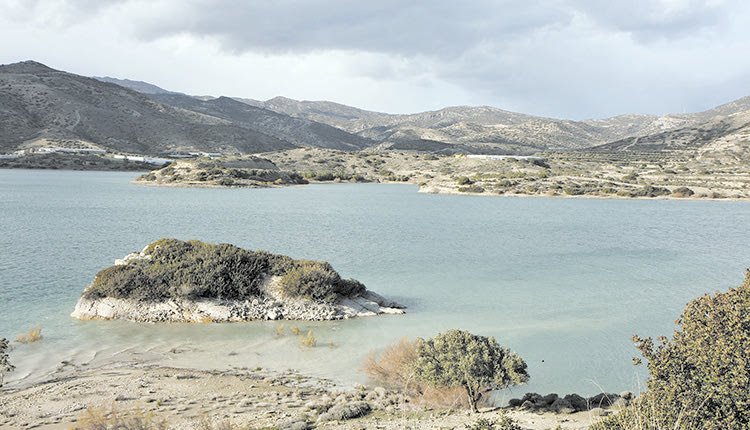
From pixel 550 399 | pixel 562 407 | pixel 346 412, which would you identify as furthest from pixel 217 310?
pixel 562 407

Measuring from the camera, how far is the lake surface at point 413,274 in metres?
12.7

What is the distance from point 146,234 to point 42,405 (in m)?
22.1

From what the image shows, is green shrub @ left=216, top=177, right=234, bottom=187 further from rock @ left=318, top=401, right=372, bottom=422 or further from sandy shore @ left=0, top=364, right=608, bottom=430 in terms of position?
rock @ left=318, top=401, right=372, bottom=422

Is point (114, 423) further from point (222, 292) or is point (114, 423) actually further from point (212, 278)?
point (212, 278)

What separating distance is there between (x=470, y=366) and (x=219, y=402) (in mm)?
4943

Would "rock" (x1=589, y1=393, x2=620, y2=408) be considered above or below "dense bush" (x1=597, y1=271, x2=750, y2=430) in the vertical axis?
below

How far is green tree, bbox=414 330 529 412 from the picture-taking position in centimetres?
922

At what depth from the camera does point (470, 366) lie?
916cm

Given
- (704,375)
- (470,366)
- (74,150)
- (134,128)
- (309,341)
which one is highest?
(134,128)

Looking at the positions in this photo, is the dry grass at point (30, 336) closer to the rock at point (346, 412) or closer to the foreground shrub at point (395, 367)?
the foreground shrub at point (395, 367)

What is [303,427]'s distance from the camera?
26.0 ft

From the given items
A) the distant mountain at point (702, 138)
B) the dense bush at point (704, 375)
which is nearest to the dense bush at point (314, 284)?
the dense bush at point (704, 375)

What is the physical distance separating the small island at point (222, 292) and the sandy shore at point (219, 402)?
13.6ft

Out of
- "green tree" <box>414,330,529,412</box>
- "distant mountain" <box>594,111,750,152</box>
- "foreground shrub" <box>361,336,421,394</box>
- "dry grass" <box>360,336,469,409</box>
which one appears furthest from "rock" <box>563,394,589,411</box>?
"distant mountain" <box>594,111,750,152</box>
